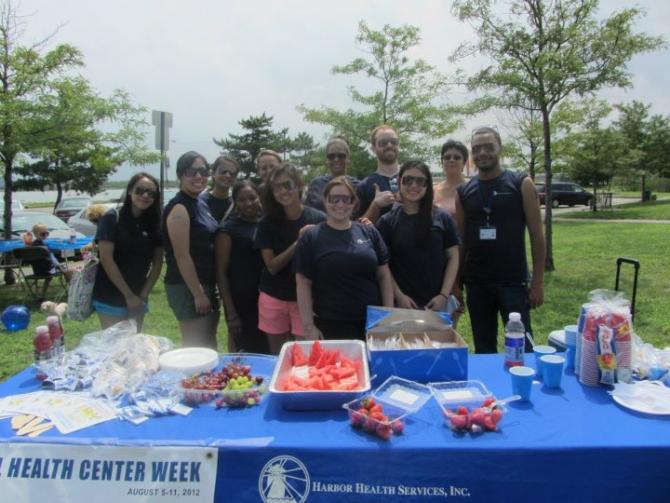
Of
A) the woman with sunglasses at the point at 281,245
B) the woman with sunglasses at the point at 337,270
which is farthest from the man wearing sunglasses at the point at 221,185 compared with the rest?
the woman with sunglasses at the point at 337,270

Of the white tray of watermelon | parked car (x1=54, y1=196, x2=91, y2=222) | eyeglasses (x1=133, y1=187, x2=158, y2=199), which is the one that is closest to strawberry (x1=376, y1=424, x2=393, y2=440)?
the white tray of watermelon

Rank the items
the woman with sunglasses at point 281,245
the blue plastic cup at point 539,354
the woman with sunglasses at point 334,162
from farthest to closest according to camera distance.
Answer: the woman with sunglasses at point 334,162 < the woman with sunglasses at point 281,245 < the blue plastic cup at point 539,354

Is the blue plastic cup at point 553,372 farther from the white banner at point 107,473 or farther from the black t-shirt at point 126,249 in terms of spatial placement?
the black t-shirt at point 126,249

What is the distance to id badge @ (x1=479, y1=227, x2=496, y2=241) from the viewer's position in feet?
10.4

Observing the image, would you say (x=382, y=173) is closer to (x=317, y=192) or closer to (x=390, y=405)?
(x=317, y=192)

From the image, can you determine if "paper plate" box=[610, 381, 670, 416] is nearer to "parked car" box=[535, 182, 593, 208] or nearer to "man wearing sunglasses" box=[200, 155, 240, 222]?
"man wearing sunglasses" box=[200, 155, 240, 222]

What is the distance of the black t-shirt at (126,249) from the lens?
127 inches

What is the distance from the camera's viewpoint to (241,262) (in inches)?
129

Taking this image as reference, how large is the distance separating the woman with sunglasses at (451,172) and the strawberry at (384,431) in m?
2.05

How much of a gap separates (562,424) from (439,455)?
0.52m

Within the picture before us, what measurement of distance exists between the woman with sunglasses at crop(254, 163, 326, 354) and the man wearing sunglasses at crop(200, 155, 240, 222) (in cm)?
85

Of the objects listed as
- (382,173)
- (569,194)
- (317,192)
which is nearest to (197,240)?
(317,192)

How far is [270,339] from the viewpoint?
3.23 metres

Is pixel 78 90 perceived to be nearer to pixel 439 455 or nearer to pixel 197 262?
pixel 197 262
